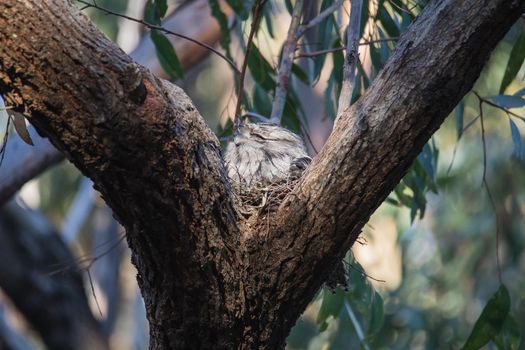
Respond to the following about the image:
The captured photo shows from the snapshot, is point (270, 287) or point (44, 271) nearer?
point (270, 287)

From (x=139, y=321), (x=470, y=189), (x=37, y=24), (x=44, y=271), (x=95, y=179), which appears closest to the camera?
(x=37, y=24)

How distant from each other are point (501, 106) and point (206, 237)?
142 centimetres

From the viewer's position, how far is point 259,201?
2.34 meters

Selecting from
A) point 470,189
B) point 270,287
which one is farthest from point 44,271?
point 470,189

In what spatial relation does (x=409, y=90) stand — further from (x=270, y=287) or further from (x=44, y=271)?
(x=44, y=271)

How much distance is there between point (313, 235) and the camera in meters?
2.04

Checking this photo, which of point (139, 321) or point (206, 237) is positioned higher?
point (139, 321)

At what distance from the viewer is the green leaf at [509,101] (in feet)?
9.47

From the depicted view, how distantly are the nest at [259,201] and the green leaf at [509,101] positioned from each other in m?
0.85

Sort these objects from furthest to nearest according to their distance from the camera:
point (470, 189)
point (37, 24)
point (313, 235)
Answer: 1. point (470, 189)
2. point (313, 235)
3. point (37, 24)

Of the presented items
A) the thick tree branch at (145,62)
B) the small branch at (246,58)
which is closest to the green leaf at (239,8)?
the small branch at (246,58)

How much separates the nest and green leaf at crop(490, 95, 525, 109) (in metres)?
0.85

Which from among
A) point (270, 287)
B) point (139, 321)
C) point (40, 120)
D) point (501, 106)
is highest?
point (139, 321)

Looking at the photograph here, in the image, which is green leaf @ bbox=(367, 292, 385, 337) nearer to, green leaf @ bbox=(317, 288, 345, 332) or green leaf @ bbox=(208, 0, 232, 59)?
green leaf @ bbox=(317, 288, 345, 332)
